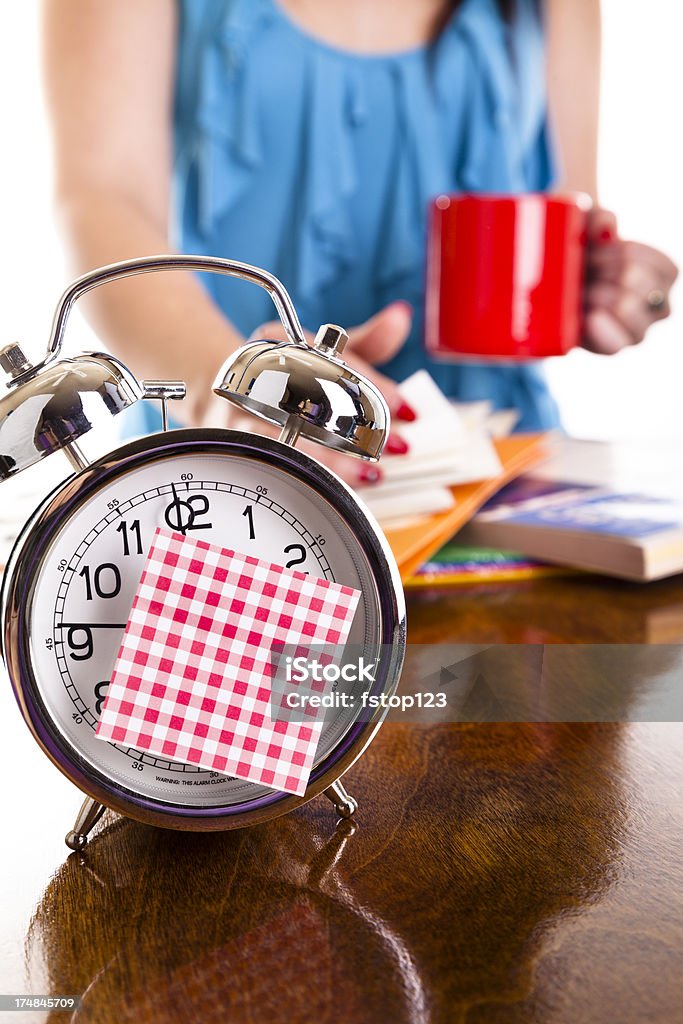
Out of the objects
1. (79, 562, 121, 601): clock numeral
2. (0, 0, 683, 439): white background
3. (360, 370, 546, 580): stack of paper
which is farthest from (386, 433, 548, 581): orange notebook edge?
(0, 0, 683, 439): white background

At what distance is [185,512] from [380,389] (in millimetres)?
426

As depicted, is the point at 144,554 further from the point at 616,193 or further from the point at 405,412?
the point at 616,193

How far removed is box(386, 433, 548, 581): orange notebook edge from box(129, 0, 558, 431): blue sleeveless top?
631 millimetres

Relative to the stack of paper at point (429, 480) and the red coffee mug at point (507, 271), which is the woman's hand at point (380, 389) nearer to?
the stack of paper at point (429, 480)

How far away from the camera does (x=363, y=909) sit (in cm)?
44

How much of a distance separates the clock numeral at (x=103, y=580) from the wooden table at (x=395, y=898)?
0.13 meters

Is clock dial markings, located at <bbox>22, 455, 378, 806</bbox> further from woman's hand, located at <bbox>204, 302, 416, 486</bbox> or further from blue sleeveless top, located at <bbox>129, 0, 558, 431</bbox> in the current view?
blue sleeveless top, located at <bbox>129, 0, 558, 431</bbox>

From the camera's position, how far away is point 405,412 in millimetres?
942

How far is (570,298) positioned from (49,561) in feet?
2.78

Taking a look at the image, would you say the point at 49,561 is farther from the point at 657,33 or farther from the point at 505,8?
the point at 657,33

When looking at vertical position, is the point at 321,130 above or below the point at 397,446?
above

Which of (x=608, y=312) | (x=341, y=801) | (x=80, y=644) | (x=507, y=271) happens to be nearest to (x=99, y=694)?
(x=80, y=644)

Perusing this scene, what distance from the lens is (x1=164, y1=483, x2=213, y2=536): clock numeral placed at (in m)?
0.49

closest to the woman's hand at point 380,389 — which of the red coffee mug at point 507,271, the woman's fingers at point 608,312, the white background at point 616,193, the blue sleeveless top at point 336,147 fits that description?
the red coffee mug at point 507,271
